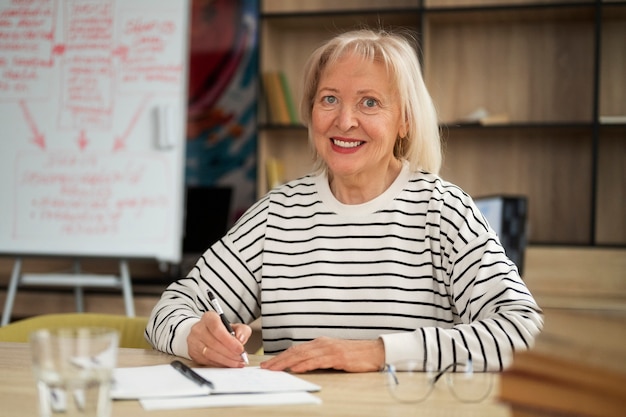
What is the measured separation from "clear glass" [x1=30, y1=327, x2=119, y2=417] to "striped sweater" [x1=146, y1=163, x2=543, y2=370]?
620 mm

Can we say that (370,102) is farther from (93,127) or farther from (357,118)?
(93,127)

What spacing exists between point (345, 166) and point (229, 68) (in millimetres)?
2672

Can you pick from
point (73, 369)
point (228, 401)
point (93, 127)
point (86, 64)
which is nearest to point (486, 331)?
point (228, 401)

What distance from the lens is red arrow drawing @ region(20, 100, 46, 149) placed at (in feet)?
11.7

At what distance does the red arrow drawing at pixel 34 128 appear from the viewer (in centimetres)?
356

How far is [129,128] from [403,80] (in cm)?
197

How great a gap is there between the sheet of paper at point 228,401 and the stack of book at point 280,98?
3.00m

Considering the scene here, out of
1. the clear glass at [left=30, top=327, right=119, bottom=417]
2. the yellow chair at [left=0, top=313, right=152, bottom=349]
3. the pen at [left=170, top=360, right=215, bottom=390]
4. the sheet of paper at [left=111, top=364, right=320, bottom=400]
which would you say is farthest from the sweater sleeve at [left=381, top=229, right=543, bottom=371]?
the yellow chair at [left=0, top=313, right=152, bottom=349]

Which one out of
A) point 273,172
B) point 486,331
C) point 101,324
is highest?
point 273,172

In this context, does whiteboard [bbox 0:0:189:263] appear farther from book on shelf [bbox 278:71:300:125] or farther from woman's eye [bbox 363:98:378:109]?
woman's eye [bbox 363:98:378:109]

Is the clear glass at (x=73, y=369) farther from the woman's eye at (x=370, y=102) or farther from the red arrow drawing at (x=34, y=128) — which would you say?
the red arrow drawing at (x=34, y=128)

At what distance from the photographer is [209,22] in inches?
172

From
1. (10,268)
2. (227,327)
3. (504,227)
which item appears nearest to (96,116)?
(10,268)

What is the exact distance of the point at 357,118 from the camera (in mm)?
1830
